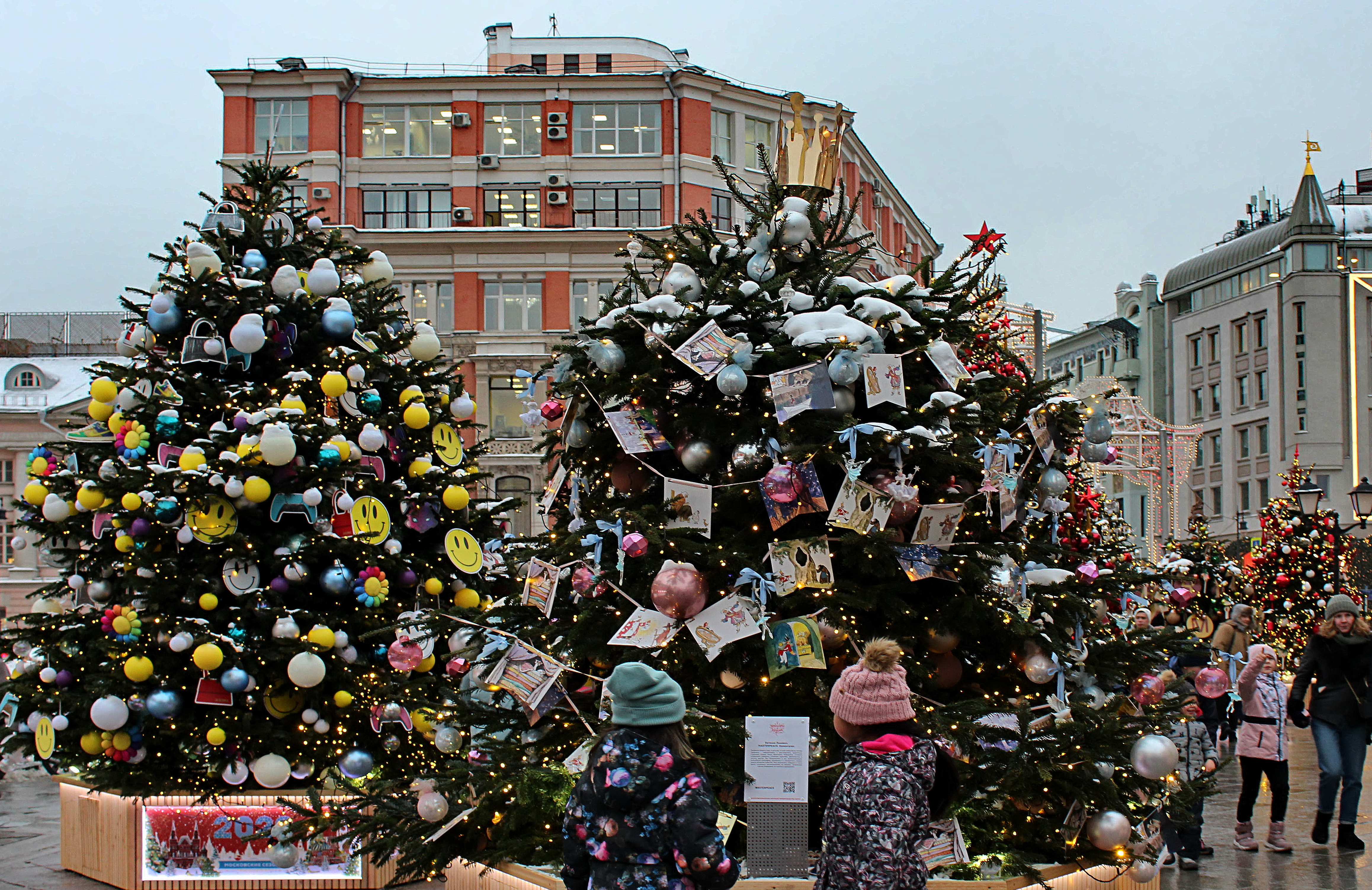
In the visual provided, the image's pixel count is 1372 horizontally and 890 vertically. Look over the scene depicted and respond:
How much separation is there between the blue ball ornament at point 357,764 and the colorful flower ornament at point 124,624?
62.5 inches

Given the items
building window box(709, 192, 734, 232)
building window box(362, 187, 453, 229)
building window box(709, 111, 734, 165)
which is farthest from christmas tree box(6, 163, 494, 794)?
building window box(709, 111, 734, 165)


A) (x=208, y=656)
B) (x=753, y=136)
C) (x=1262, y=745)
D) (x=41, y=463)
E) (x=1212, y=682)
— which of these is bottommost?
(x=1262, y=745)

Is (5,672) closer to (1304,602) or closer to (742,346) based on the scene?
(742,346)

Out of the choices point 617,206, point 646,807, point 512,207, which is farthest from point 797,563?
point 512,207

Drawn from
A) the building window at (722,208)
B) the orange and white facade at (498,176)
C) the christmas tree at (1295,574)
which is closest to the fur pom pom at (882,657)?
the christmas tree at (1295,574)

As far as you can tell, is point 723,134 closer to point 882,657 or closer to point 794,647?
point 794,647

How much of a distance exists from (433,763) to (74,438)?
146 inches

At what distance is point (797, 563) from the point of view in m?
5.73

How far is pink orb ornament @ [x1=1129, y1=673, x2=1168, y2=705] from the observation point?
630cm

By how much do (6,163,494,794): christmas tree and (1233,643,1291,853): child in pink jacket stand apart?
579 centimetres

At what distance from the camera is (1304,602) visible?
24172 millimetres

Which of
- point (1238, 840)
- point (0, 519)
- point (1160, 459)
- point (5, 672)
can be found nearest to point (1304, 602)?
point (1160, 459)

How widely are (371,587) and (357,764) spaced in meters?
1.17

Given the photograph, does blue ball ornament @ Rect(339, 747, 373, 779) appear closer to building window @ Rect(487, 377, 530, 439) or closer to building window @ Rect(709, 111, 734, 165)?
building window @ Rect(487, 377, 530, 439)
